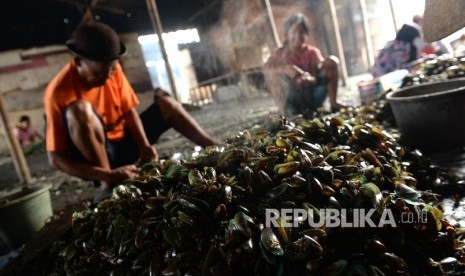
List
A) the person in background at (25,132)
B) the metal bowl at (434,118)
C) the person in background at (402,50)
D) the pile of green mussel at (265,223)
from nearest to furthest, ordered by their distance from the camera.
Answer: the pile of green mussel at (265,223) < the metal bowl at (434,118) < the person in background at (402,50) < the person in background at (25,132)

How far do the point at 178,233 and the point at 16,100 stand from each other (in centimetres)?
1172

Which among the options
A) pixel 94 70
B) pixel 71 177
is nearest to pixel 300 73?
pixel 94 70

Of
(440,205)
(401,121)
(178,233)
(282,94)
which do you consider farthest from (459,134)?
(282,94)

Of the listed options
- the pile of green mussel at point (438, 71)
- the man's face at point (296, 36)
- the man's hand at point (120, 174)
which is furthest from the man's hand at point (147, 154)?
the pile of green mussel at point (438, 71)

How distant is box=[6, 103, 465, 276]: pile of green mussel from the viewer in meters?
1.48

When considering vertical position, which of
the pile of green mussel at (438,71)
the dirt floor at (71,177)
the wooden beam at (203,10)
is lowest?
the dirt floor at (71,177)

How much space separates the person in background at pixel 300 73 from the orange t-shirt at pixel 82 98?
262cm

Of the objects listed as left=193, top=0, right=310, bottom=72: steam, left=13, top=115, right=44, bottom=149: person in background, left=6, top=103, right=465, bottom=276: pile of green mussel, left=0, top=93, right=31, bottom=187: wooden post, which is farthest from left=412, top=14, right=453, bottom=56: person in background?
left=13, top=115, right=44, bottom=149: person in background

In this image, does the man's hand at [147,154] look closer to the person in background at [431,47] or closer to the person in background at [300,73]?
the person in background at [300,73]

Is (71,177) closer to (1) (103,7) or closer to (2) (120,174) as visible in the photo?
(2) (120,174)

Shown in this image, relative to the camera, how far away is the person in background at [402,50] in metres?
6.84

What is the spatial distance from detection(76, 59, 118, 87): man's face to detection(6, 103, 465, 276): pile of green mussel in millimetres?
1348

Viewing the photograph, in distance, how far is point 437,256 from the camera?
162cm

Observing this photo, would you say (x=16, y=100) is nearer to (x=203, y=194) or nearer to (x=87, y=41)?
(x=87, y=41)
